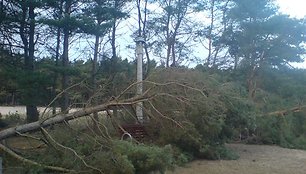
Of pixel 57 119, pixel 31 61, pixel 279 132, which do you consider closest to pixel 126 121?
pixel 57 119

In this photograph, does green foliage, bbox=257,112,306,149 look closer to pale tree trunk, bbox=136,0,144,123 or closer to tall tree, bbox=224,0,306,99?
tall tree, bbox=224,0,306,99

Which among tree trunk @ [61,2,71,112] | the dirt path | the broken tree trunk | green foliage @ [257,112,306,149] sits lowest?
the dirt path

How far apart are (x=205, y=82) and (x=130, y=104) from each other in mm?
3341

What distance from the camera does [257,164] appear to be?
31.8 ft

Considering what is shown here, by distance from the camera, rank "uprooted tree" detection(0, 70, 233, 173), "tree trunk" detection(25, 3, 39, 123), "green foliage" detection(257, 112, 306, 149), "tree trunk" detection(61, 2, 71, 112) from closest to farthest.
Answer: "uprooted tree" detection(0, 70, 233, 173)
"tree trunk" detection(61, 2, 71, 112)
"tree trunk" detection(25, 3, 39, 123)
"green foliage" detection(257, 112, 306, 149)

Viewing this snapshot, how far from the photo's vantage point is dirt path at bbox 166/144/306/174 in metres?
8.84

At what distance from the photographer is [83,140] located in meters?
7.34

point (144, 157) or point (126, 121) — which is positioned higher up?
point (126, 121)

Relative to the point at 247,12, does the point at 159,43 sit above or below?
below

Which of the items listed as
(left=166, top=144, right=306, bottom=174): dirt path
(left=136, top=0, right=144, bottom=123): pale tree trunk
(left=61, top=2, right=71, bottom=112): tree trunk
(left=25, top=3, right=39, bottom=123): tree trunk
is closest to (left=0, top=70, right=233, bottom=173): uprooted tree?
(left=136, top=0, right=144, bottom=123): pale tree trunk

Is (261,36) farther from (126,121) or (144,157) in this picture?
(144,157)

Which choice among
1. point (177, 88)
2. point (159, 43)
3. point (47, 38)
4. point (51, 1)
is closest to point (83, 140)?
point (177, 88)

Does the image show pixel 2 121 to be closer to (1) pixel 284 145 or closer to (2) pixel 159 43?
(2) pixel 159 43

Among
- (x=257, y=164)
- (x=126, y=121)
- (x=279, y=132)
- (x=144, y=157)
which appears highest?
(x=126, y=121)
